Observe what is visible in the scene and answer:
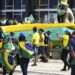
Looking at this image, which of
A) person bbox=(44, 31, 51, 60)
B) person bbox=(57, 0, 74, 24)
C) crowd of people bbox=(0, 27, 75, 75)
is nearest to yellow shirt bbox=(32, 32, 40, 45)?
crowd of people bbox=(0, 27, 75, 75)

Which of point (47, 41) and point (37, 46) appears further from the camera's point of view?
point (47, 41)

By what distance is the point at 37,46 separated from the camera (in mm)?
23172

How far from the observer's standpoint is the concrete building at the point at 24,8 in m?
44.2

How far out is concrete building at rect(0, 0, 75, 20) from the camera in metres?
44.2

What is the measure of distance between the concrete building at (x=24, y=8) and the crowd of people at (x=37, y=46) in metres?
18.2

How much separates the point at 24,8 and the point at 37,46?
2245cm

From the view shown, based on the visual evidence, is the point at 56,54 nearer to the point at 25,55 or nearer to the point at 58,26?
the point at 58,26

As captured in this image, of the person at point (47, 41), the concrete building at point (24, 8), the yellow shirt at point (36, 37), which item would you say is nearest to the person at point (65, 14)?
the person at point (47, 41)

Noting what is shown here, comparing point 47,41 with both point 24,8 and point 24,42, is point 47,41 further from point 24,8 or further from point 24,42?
point 24,8

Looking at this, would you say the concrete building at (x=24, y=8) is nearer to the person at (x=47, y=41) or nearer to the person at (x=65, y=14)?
the person at (x=65, y=14)

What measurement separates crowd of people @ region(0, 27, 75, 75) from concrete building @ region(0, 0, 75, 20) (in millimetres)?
18215

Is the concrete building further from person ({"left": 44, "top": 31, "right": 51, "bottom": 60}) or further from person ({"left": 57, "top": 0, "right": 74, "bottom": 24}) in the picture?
person ({"left": 44, "top": 31, "right": 51, "bottom": 60})

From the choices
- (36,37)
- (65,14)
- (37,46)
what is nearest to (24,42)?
(36,37)

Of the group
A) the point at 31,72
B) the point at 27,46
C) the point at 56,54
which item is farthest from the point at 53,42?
the point at 27,46
